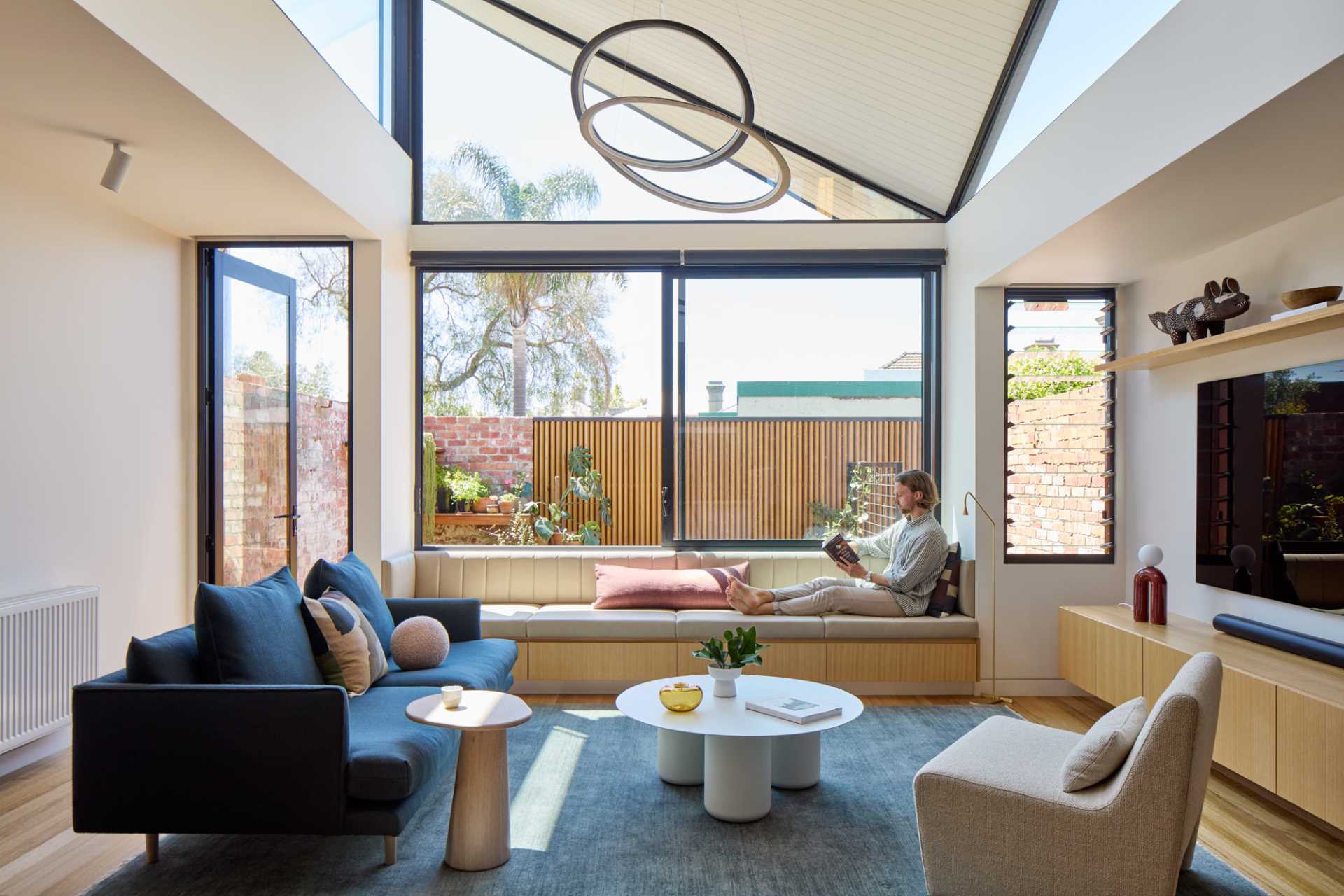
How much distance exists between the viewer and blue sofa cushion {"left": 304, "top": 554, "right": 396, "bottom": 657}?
12.7 ft

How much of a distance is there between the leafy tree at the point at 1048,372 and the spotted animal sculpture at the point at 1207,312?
88 centimetres

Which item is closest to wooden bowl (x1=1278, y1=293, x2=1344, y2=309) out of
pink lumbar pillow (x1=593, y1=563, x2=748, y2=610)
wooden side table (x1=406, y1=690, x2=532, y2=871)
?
pink lumbar pillow (x1=593, y1=563, x2=748, y2=610)

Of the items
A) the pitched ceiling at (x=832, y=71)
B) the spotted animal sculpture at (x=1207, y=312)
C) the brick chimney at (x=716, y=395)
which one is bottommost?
the brick chimney at (x=716, y=395)

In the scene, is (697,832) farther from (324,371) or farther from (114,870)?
(324,371)

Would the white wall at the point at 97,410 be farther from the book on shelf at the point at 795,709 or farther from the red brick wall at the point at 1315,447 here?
the red brick wall at the point at 1315,447

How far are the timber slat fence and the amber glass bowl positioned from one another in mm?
2500

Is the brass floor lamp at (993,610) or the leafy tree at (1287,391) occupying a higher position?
the leafy tree at (1287,391)

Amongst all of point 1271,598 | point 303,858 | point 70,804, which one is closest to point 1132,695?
point 1271,598

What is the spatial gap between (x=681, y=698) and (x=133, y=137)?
3.01 metres

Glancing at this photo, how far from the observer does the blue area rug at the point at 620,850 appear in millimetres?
2770

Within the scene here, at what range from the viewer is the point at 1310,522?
3555mm

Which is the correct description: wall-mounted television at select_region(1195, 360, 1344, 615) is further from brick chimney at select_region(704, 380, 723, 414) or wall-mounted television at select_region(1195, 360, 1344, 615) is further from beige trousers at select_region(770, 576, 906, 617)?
Result: brick chimney at select_region(704, 380, 723, 414)

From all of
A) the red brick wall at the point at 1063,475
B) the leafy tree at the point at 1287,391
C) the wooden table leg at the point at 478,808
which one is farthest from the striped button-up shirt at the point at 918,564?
the wooden table leg at the point at 478,808

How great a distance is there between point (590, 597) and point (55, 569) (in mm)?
2775
